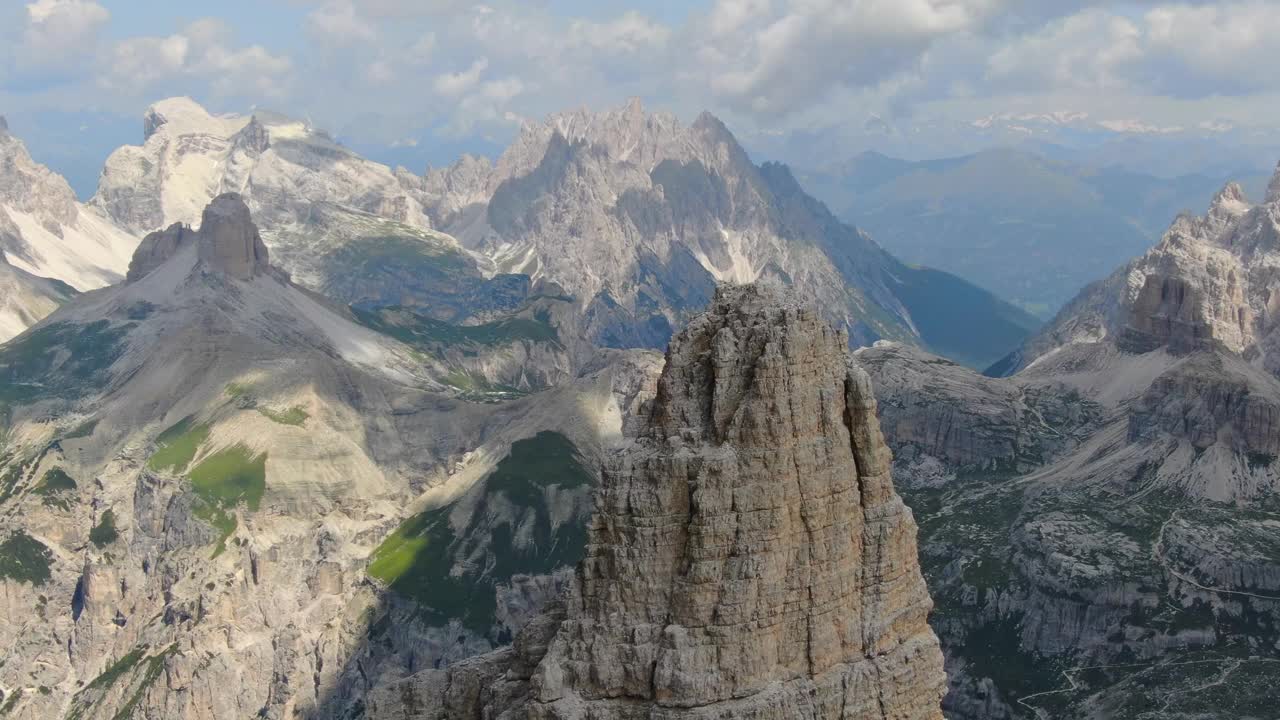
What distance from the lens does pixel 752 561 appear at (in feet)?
178

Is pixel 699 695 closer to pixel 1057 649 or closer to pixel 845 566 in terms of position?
pixel 845 566

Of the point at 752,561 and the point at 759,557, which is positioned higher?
the point at 759,557

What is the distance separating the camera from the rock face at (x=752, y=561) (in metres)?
53.8

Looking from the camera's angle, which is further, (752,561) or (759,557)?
(759,557)

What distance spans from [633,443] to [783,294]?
10007 millimetres

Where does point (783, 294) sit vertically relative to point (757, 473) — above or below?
above

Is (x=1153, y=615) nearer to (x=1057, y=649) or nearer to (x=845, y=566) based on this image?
(x=1057, y=649)

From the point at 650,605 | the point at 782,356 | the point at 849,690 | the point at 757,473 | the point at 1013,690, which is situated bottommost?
the point at 1013,690

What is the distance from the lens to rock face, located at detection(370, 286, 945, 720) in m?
53.8

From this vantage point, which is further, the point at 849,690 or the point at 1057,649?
the point at 1057,649

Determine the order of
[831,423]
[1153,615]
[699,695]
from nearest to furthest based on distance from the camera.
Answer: [699,695] → [831,423] → [1153,615]

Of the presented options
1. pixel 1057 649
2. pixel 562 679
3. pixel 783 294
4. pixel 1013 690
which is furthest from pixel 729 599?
pixel 1057 649

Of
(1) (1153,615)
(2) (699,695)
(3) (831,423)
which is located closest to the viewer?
(2) (699,695)

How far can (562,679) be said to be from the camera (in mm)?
55344
